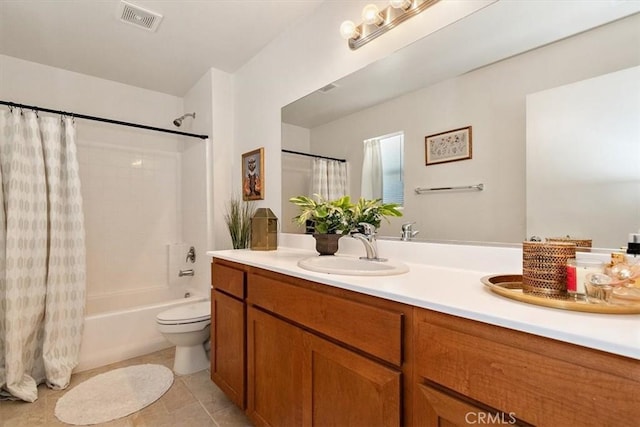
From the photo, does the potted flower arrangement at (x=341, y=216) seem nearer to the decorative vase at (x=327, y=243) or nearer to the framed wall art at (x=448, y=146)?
the decorative vase at (x=327, y=243)

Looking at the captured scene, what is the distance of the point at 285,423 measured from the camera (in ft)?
3.91

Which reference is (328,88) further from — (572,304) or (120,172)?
(120,172)

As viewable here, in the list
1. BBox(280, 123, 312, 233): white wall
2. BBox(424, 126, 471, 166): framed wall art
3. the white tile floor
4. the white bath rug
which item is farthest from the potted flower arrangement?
the white bath rug

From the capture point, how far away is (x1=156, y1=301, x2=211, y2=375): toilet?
1975 millimetres

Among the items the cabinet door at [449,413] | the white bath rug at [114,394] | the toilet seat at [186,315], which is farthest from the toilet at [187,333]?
the cabinet door at [449,413]

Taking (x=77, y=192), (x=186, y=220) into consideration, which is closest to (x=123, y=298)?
(x=186, y=220)

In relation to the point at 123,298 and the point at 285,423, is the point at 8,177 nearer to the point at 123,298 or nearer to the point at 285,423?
the point at 123,298

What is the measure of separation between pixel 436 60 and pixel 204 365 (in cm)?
236

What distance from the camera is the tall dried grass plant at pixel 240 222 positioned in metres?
2.32

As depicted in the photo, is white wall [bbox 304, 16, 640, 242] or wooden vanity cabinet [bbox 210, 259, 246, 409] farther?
wooden vanity cabinet [bbox 210, 259, 246, 409]

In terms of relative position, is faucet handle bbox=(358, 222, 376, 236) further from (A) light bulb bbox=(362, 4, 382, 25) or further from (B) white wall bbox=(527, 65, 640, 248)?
(A) light bulb bbox=(362, 4, 382, 25)

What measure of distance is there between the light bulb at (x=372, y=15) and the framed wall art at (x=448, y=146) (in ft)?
2.07

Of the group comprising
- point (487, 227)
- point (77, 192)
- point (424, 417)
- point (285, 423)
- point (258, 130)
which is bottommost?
point (285, 423)

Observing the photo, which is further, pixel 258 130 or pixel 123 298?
pixel 123 298
